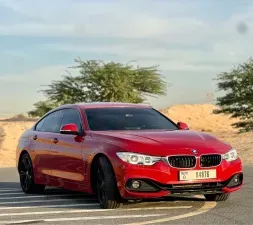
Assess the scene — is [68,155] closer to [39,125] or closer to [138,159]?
[138,159]

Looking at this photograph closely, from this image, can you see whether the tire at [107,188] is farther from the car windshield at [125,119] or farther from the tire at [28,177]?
the tire at [28,177]

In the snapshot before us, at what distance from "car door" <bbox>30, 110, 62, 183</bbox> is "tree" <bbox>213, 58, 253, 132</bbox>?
2826 cm

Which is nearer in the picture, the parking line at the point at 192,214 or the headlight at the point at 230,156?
the parking line at the point at 192,214

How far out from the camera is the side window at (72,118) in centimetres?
1134

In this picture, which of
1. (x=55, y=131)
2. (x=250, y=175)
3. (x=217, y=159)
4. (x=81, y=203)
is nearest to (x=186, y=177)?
(x=217, y=159)

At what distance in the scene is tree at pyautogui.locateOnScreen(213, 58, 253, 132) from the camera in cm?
4034

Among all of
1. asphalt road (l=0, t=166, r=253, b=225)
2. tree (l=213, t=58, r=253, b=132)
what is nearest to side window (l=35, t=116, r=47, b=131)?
asphalt road (l=0, t=166, r=253, b=225)

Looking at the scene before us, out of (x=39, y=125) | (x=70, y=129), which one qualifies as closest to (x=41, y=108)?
(x=39, y=125)

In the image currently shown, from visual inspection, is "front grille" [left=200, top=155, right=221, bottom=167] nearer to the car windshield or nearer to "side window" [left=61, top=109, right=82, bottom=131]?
the car windshield

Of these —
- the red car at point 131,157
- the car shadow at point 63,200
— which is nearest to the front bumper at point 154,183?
the red car at point 131,157

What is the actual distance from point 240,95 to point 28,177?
29.0 meters

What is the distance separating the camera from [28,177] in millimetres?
12656

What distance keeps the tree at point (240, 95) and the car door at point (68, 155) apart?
29.1m

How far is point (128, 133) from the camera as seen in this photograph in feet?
34.1
